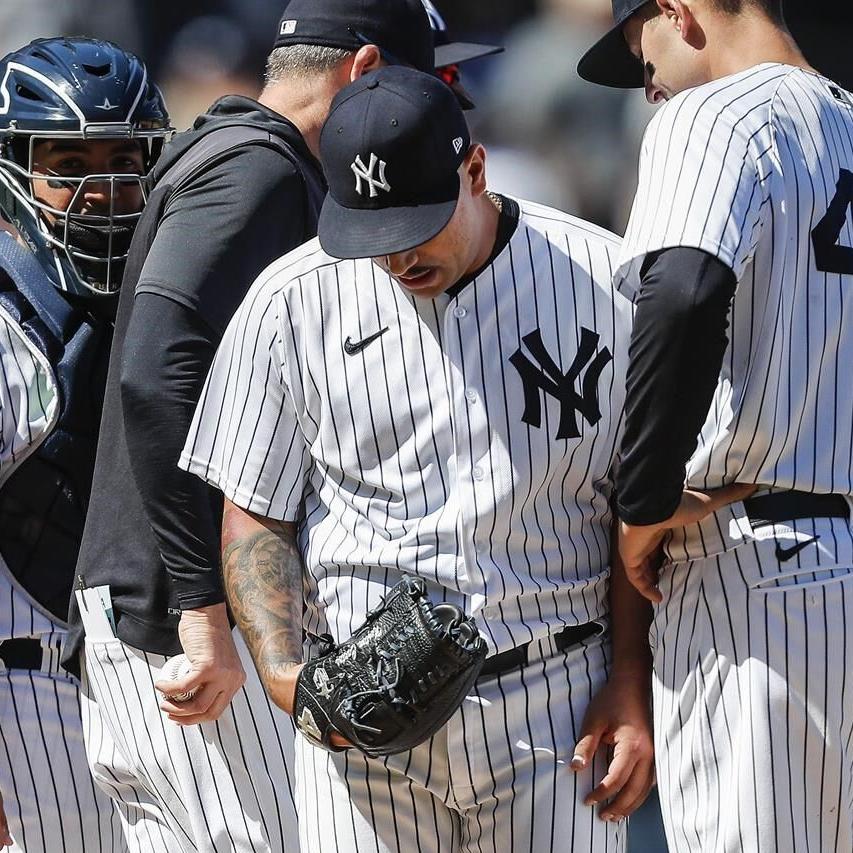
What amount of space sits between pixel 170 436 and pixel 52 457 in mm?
534

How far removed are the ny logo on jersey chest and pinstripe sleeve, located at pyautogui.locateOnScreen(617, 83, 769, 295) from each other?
4.8 inches

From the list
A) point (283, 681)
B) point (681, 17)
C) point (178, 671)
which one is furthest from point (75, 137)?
point (283, 681)

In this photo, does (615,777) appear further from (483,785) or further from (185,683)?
(185,683)

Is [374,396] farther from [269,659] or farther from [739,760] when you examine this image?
[739,760]

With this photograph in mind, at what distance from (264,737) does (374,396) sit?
0.90m

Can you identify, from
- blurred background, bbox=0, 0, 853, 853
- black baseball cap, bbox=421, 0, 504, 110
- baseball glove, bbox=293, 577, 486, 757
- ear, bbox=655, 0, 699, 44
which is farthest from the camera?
blurred background, bbox=0, 0, 853, 853

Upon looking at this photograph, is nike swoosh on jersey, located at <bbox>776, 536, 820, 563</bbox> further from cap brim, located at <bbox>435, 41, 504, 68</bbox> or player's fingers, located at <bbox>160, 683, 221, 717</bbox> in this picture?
cap brim, located at <bbox>435, 41, 504, 68</bbox>

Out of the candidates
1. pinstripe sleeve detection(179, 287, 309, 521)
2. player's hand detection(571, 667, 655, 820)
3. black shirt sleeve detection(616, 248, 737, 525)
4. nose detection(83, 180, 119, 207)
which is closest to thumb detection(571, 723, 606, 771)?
player's hand detection(571, 667, 655, 820)

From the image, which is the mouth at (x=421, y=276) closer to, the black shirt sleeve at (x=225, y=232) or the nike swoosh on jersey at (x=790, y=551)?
the black shirt sleeve at (x=225, y=232)

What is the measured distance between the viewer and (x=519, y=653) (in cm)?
221

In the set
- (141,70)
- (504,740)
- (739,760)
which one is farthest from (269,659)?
(141,70)

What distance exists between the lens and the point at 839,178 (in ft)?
7.45

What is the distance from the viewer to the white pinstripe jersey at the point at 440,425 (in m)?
2.19

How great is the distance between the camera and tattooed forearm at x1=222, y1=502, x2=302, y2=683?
225 centimetres
